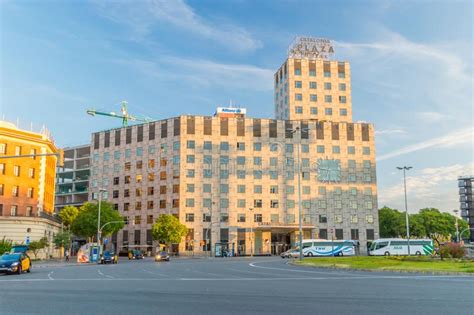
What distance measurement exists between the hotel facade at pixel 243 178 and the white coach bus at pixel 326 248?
19646 millimetres

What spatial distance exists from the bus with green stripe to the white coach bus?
4.21m

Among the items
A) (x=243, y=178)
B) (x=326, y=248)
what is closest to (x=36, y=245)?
(x=326, y=248)

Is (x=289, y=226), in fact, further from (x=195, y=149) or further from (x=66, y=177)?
(x=66, y=177)

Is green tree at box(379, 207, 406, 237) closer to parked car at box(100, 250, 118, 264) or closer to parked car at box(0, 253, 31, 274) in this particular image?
parked car at box(100, 250, 118, 264)

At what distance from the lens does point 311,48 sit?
117m

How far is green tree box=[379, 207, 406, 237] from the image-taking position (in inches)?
4966

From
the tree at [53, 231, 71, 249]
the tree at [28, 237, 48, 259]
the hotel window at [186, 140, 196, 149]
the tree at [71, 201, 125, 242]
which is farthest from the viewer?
the hotel window at [186, 140, 196, 149]

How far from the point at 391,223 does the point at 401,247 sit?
182 ft

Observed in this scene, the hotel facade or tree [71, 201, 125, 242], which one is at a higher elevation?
the hotel facade

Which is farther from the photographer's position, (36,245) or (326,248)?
(326,248)

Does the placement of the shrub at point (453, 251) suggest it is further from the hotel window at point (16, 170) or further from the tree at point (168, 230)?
the tree at point (168, 230)

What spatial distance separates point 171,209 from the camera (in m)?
98.8

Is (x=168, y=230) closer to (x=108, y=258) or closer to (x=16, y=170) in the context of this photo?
(x=108, y=258)

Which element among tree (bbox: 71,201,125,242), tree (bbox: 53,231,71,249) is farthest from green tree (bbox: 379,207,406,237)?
tree (bbox: 53,231,71,249)
